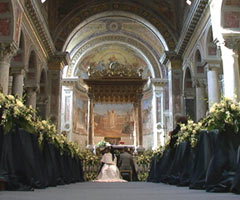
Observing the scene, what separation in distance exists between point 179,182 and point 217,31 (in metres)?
6.32

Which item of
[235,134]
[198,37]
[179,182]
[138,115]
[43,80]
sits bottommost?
[179,182]

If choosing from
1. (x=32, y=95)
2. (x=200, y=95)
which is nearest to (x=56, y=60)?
(x=32, y=95)

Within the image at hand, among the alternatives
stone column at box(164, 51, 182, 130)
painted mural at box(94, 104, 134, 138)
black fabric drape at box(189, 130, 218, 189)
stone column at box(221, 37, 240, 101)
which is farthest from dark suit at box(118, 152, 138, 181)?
painted mural at box(94, 104, 134, 138)

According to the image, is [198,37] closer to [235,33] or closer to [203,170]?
[235,33]

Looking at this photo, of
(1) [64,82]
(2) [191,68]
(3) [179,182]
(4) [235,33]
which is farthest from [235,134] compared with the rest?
(1) [64,82]

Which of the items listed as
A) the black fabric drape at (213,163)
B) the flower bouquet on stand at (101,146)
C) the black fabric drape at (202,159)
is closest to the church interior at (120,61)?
the black fabric drape at (202,159)

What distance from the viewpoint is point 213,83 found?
13.5 m

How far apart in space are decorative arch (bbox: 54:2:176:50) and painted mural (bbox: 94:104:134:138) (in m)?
8.02

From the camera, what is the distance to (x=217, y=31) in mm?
11406

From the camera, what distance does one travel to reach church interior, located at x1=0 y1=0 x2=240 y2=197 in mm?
11469

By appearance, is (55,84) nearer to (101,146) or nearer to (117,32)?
(101,146)

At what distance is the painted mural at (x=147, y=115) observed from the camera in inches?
973

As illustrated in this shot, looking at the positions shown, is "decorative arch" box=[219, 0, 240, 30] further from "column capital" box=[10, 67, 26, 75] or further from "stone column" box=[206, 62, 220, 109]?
"column capital" box=[10, 67, 26, 75]

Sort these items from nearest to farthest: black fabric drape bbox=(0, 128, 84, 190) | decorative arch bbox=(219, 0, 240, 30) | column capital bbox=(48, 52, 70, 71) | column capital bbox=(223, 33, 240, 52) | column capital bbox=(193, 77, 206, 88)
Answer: black fabric drape bbox=(0, 128, 84, 190)
column capital bbox=(223, 33, 240, 52)
decorative arch bbox=(219, 0, 240, 30)
column capital bbox=(193, 77, 206, 88)
column capital bbox=(48, 52, 70, 71)
